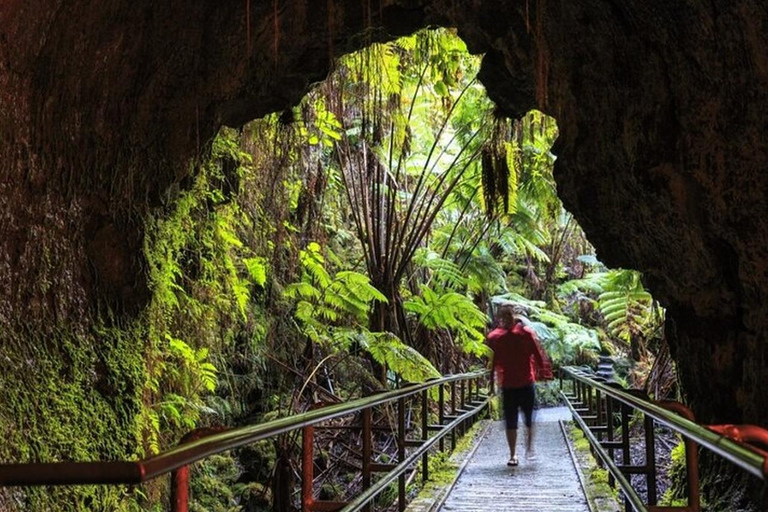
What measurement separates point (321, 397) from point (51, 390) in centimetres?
492

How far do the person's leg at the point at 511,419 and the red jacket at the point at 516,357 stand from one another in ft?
0.38

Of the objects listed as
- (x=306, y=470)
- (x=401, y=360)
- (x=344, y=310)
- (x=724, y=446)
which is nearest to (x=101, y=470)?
(x=306, y=470)

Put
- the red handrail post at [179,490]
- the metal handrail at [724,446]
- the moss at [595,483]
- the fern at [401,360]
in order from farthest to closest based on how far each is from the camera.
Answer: the fern at [401,360] → the moss at [595,483] → the red handrail post at [179,490] → the metal handrail at [724,446]

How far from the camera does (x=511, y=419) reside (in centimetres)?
664

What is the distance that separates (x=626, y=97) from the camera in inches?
179

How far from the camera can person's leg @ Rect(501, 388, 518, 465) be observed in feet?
21.7

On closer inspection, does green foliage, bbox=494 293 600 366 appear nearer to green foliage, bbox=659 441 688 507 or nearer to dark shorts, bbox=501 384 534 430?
dark shorts, bbox=501 384 534 430

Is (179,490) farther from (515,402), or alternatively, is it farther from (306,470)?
(515,402)

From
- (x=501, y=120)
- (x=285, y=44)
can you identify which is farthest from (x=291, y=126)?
(x=501, y=120)

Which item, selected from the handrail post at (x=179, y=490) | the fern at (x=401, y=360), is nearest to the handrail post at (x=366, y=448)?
the handrail post at (x=179, y=490)

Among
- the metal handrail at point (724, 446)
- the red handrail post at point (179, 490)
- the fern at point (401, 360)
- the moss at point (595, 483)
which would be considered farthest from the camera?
the fern at point (401, 360)

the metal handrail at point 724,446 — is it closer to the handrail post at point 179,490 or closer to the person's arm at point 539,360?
the handrail post at point 179,490

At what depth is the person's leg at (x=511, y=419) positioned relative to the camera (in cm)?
663

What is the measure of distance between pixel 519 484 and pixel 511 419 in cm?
92
